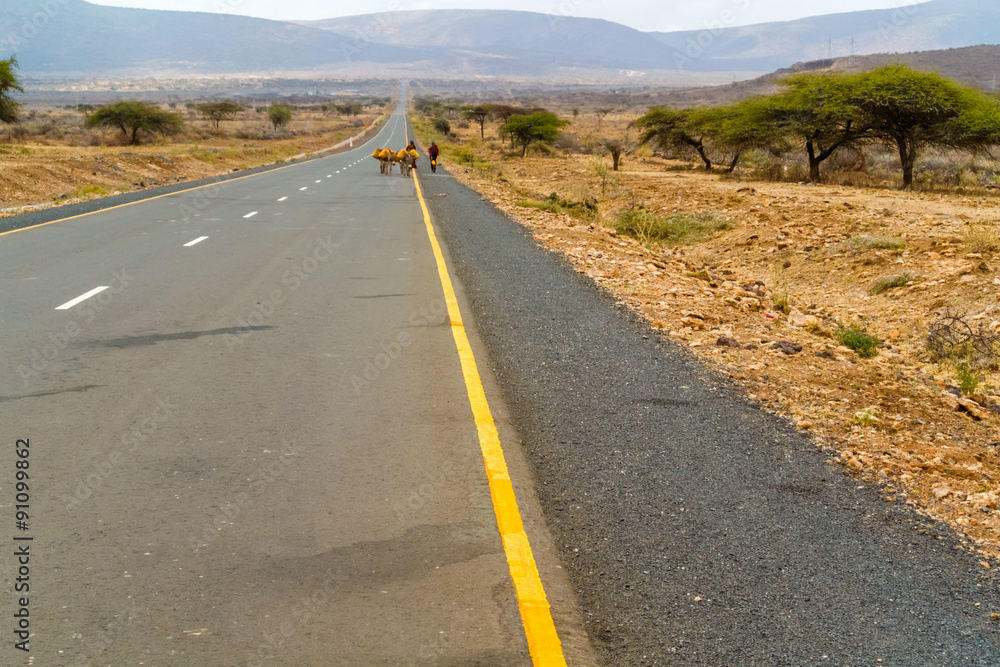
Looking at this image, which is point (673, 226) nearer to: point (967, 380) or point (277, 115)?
point (967, 380)

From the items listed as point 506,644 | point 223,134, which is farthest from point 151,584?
point 223,134

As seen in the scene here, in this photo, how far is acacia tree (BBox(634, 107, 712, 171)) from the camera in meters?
43.1

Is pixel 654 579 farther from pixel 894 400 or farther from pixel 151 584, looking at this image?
pixel 894 400

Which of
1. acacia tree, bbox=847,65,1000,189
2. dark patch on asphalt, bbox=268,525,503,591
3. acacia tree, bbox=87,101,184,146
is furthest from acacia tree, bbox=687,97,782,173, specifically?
acacia tree, bbox=87,101,184,146

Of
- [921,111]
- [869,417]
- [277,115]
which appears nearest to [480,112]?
[277,115]

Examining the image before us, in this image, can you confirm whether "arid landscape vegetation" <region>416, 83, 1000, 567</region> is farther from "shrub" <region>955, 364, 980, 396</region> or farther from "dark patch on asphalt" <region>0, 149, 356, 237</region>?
"dark patch on asphalt" <region>0, 149, 356, 237</region>

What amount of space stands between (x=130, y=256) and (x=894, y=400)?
35.5 ft

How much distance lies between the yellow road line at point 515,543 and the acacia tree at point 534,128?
161 feet

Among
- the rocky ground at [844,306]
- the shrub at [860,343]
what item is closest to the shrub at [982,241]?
the rocky ground at [844,306]

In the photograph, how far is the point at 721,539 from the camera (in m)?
4.32

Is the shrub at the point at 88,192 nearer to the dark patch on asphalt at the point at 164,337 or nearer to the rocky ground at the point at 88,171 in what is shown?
the rocky ground at the point at 88,171

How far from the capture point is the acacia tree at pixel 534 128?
5509 cm

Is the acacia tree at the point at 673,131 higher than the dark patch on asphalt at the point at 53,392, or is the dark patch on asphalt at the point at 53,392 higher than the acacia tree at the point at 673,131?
the acacia tree at the point at 673,131

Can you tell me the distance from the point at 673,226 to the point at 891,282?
8195 mm
